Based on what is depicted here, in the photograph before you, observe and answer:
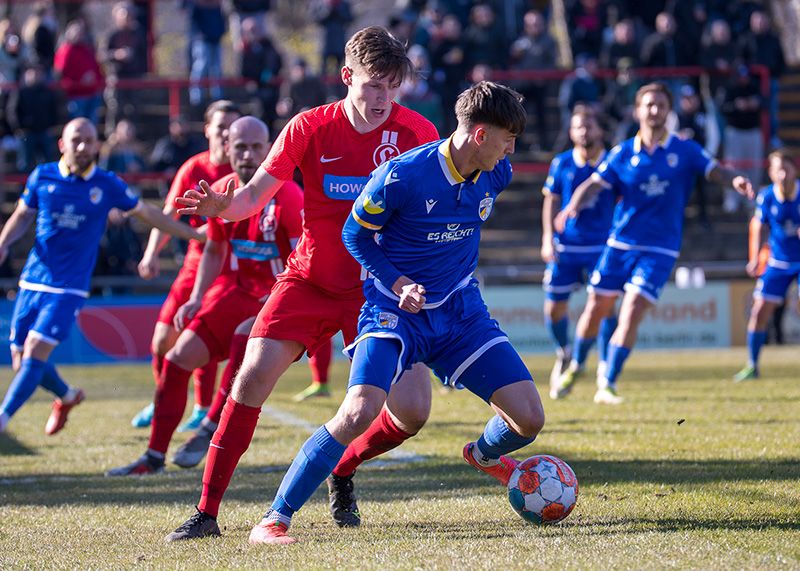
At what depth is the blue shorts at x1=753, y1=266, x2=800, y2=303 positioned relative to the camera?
45.5ft

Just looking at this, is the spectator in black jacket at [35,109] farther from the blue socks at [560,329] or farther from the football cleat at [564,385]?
the football cleat at [564,385]

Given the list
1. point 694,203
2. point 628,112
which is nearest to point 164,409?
point 628,112

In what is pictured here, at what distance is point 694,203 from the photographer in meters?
22.6

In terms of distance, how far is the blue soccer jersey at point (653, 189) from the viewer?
35.6 ft

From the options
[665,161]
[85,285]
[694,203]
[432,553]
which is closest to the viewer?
[432,553]

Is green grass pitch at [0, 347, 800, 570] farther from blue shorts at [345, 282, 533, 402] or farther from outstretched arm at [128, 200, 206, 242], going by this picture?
outstretched arm at [128, 200, 206, 242]

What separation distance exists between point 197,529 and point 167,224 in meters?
3.36

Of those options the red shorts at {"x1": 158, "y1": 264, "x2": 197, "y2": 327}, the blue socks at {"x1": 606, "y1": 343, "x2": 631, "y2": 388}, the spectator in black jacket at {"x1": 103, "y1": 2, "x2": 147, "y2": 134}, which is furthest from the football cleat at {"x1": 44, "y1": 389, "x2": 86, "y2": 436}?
the spectator in black jacket at {"x1": 103, "y1": 2, "x2": 147, "y2": 134}

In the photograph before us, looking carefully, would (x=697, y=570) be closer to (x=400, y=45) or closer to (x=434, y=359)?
(x=434, y=359)

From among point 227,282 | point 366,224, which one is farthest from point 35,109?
point 366,224

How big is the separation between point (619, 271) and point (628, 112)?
388 inches

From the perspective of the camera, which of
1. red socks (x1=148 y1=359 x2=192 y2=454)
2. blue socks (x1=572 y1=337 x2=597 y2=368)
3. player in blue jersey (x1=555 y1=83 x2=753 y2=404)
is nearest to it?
red socks (x1=148 y1=359 x2=192 y2=454)

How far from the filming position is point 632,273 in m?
11.0

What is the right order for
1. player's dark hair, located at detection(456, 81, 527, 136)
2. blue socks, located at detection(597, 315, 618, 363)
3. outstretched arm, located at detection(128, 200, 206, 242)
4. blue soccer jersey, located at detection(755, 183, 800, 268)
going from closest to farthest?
player's dark hair, located at detection(456, 81, 527, 136), outstretched arm, located at detection(128, 200, 206, 242), blue socks, located at detection(597, 315, 618, 363), blue soccer jersey, located at detection(755, 183, 800, 268)
